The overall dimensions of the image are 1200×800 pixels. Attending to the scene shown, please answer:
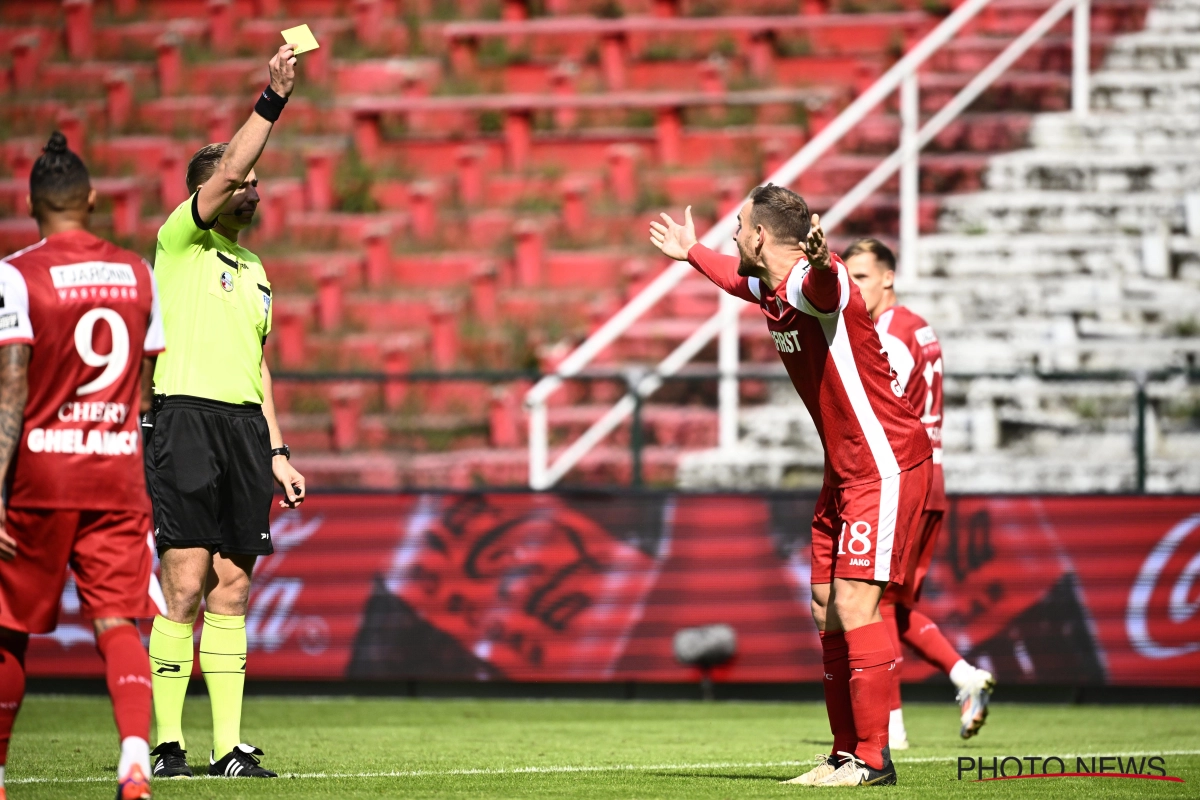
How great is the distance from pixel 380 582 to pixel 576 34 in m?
10.2

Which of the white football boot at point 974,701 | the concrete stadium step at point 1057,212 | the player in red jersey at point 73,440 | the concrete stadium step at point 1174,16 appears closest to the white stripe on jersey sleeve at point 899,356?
the white football boot at point 974,701

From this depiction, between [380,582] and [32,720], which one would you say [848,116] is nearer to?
[380,582]

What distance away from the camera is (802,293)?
6.20 m

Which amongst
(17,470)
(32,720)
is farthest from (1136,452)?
(17,470)

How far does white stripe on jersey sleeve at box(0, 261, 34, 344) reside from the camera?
5.20m

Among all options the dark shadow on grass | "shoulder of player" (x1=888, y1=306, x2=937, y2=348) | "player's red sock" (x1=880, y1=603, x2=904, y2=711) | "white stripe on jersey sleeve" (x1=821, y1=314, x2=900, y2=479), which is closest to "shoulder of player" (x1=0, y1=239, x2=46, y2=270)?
"white stripe on jersey sleeve" (x1=821, y1=314, x2=900, y2=479)

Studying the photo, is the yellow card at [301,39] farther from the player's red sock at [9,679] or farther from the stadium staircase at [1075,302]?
the stadium staircase at [1075,302]

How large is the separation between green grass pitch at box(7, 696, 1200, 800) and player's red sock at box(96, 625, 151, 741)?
0.56 m

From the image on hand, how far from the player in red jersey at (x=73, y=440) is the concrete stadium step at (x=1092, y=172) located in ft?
38.5

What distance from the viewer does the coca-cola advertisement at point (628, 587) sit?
11047 millimetres

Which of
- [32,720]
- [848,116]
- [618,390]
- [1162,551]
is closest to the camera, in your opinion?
[32,720]

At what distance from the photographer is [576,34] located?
20.0 m

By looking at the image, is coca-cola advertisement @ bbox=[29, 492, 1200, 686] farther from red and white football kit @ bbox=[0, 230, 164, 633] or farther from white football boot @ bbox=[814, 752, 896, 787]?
red and white football kit @ bbox=[0, 230, 164, 633]

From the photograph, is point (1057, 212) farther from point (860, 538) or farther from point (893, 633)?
point (860, 538)
